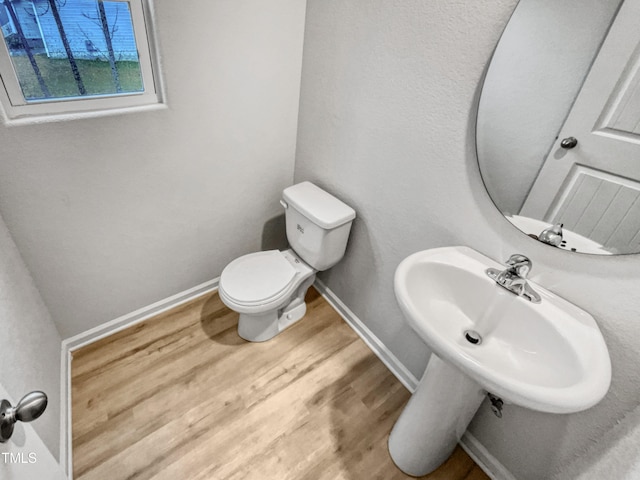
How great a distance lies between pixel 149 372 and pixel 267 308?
0.64m

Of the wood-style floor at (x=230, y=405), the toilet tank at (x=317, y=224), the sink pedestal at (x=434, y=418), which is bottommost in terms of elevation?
the wood-style floor at (x=230, y=405)

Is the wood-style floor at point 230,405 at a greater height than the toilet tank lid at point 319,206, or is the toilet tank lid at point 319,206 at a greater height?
the toilet tank lid at point 319,206

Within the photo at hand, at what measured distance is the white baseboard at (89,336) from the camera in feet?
4.07

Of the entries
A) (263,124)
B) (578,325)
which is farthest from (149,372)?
(578,325)

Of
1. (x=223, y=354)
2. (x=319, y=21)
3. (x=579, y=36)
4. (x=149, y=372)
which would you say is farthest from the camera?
Answer: (x=223, y=354)

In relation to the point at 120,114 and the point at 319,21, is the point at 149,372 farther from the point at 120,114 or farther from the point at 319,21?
the point at 319,21

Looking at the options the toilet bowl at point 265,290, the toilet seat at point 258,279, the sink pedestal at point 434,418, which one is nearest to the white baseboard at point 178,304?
the sink pedestal at point 434,418

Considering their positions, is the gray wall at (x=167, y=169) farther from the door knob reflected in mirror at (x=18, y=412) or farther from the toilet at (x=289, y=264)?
the door knob reflected in mirror at (x=18, y=412)

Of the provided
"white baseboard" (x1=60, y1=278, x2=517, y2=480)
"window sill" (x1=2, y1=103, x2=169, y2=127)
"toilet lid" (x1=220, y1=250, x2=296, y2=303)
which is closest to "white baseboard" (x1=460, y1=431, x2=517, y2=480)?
"white baseboard" (x1=60, y1=278, x2=517, y2=480)

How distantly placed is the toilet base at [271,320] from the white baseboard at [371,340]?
201 millimetres

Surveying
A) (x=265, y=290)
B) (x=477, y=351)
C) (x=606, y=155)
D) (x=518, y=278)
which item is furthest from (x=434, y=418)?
(x=606, y=155)

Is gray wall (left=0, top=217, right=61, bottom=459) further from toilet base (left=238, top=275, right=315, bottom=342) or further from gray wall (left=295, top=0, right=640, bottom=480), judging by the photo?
gray wall (left=295, top=0, right=640, bottom=480)

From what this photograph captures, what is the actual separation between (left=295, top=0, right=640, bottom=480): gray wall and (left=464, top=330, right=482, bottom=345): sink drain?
26 centimetres

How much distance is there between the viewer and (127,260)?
61.9 inches
